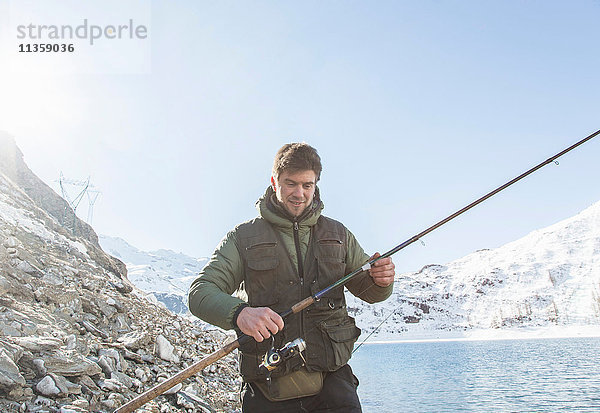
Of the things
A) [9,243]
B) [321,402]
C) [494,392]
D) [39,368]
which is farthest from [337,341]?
[494,392]

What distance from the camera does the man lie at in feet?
11.0

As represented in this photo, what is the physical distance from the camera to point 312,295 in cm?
362

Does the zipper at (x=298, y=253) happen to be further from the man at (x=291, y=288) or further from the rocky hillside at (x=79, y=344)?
the rocky hillside at (x=79, y=344)

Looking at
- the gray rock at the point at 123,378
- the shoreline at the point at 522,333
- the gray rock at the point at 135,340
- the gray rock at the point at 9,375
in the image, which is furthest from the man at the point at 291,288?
the shoreline at the point at 522,333

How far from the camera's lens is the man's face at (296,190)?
3.78 meters

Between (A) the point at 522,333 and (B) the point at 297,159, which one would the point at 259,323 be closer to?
(B) the point at 297,159

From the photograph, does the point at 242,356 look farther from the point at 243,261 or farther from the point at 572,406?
the point at 572,406

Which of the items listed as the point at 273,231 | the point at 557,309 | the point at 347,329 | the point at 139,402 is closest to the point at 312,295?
the point at 347,329

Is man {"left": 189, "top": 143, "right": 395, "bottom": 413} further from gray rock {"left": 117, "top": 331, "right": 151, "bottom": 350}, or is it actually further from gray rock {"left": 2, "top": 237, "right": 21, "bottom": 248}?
gray rock {"left": 2, "top": 237, "right": 21, "bottom": 248}

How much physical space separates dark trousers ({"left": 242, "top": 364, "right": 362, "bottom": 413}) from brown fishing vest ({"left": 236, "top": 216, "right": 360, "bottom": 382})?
0.13 meters

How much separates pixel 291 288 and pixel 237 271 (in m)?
0.52

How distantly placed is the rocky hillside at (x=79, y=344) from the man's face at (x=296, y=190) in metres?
4.74

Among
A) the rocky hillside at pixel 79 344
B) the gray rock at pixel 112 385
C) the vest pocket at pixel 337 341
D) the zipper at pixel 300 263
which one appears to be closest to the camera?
the vest pocket at pixel 337 341

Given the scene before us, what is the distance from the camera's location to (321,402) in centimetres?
337
